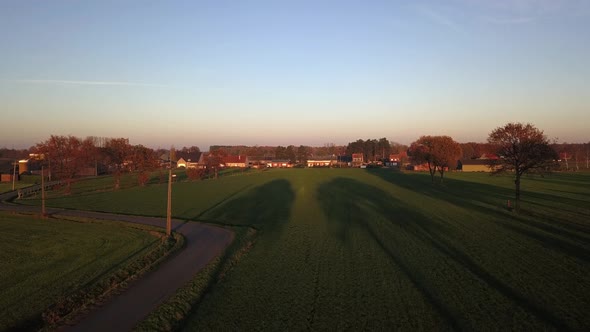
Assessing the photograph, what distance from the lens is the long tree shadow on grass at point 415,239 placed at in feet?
38.0

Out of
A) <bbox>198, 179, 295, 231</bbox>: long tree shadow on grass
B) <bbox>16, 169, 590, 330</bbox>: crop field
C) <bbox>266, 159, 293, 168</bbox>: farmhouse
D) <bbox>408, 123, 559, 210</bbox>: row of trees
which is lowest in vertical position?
<bbox>198, 179, 295, 231</bbox>: long tree shadow on grass

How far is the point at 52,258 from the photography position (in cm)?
1759

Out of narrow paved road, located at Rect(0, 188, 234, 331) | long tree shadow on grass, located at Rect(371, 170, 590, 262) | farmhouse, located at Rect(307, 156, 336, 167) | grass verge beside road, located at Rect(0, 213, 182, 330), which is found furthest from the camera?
farmhouse, located at Rect(307, 156, 336, 167)

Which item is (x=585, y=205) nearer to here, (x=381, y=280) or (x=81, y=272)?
(x=381, y=280)

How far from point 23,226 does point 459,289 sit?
28.0m

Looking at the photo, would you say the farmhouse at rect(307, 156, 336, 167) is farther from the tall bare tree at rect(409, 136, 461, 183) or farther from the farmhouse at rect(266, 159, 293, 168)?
the tall bare tree at rect(409, 136, 461, 183)

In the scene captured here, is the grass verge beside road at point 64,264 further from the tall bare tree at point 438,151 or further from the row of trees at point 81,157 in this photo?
the tall bare tree at point 438,151

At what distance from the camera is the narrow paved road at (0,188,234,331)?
1092cm

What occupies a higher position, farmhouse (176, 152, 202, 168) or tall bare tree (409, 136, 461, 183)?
tall bare tree (409, 136, 461, 183)

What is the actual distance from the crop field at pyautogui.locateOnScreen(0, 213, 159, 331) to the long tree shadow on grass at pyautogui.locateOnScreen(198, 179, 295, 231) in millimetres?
7087

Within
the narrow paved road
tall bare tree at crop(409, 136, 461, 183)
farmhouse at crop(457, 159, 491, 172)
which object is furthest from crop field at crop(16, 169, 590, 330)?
farmhouse at crop(457, 159, 491, 172)

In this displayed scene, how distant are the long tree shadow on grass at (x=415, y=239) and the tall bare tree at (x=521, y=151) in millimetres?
9227

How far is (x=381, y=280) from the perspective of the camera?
14445 millimetres

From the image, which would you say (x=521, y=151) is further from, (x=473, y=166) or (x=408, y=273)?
(x=473, y=166)
